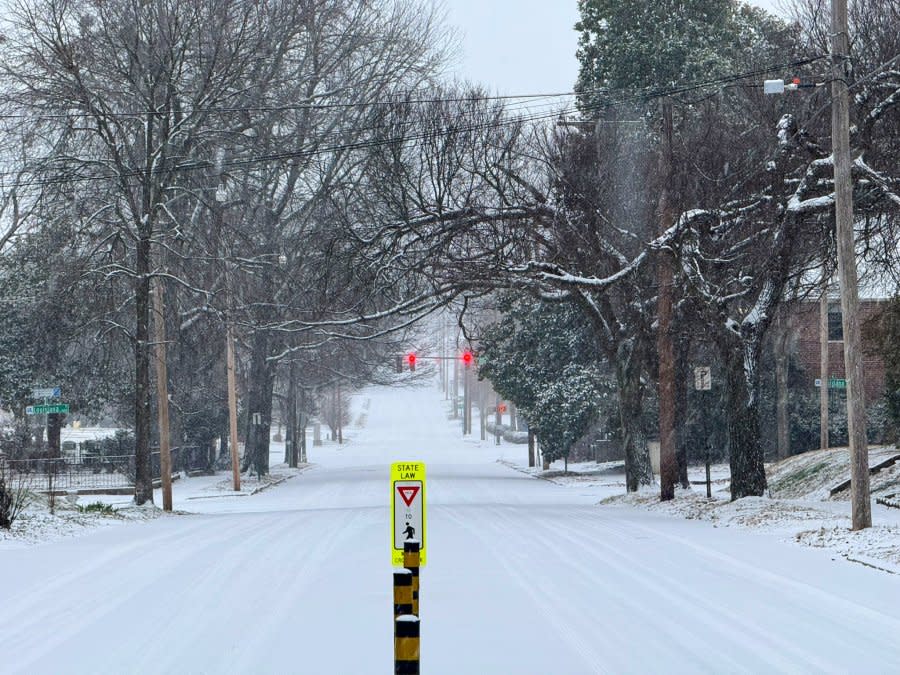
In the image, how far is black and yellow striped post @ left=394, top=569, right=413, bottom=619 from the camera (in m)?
7.26

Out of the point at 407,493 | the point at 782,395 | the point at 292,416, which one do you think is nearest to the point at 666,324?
the point at 407,493

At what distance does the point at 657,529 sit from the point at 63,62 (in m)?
17.6

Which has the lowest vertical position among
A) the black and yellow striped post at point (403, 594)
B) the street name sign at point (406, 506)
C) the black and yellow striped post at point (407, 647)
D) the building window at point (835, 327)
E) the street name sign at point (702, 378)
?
the black and yellow striped post at point (407, 647)

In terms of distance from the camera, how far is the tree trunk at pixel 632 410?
3278 centimetres

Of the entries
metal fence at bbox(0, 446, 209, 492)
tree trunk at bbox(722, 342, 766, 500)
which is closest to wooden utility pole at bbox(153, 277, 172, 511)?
metal fence at bbox(0, 446, 209, 492)

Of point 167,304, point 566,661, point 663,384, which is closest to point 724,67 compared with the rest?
point 663,384

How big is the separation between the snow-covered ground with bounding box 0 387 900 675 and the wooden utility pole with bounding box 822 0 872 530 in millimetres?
1251

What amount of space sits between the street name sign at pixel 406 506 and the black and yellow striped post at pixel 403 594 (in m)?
0.77

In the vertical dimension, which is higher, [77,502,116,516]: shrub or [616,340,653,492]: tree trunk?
[616,340,653,492]: tree trunk

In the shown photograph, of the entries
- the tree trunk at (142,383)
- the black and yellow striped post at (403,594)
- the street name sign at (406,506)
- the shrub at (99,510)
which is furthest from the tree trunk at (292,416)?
the black and yellow striped post at (403,594)

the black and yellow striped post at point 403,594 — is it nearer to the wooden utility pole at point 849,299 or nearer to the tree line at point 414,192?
the wooden utility pole at point 849,299

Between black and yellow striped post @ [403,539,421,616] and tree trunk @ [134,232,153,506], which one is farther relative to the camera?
tree trunk @ [134,232,153,506]

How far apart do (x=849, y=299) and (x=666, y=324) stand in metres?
10.0

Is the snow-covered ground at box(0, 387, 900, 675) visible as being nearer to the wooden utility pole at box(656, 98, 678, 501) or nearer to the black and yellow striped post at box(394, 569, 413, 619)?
the black and yellow striped post at box(394, 569, 413, 619)
